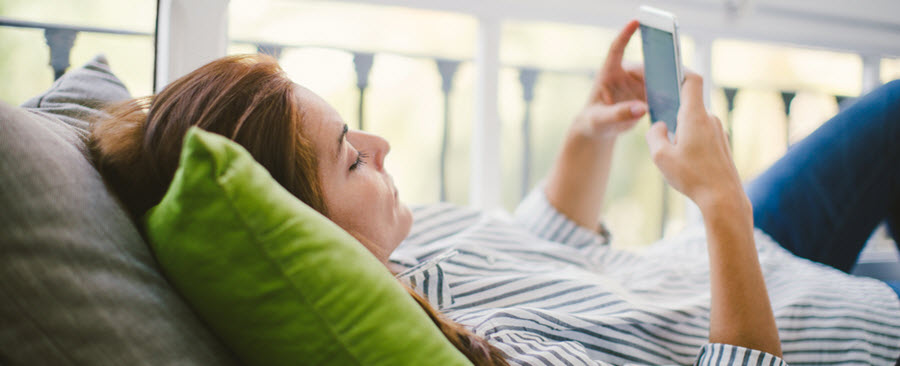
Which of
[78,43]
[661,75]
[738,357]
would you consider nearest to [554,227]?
[661,75]

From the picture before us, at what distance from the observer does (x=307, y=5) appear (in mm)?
1466

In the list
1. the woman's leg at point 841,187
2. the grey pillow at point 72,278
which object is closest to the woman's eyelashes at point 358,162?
the grey pillow at point 72,278

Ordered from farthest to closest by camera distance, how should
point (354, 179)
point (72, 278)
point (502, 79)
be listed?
point (502, 79) → point (354, 179) → point (72, 278)

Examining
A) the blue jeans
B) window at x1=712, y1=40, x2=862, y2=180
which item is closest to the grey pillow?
the blue jeans

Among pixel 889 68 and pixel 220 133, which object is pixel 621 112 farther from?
pixel 889 68

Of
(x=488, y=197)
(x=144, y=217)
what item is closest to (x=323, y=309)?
(x=144, y=217)

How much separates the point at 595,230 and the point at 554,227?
0.12 m

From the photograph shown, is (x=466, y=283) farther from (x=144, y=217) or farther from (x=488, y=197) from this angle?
(x=488, y=197)

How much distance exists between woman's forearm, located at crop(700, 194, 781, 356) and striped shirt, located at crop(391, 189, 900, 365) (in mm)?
39

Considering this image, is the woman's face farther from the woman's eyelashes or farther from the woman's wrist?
the woman's wrist

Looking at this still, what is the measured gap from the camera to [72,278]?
372 mm

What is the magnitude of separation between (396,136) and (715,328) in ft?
3.80

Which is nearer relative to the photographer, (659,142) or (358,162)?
(358,162)

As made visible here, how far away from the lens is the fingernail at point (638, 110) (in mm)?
1010
